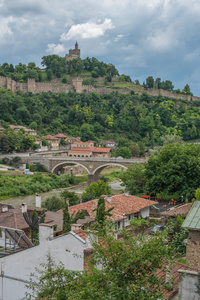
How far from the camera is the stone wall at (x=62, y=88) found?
292 ft

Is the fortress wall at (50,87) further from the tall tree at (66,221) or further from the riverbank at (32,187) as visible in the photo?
the tall tree at (66,221)

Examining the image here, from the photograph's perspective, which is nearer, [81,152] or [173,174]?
[173,174]

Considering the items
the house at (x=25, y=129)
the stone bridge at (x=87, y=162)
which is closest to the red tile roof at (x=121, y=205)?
the stone bridge at (x=87, y=162)

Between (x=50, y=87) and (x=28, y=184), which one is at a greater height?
(x=50, y=87)

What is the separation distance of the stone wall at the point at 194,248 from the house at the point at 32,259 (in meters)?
3.19

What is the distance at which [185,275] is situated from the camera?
22.9 ft

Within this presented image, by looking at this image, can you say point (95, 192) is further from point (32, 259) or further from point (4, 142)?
point (4, 142)

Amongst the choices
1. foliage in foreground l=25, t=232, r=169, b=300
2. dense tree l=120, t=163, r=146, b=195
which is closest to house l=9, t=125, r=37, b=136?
dense tree l=120, t=163, r=146, b=195

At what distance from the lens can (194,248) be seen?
794 cm

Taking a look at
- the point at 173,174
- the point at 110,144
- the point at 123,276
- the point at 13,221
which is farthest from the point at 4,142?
the point at 123,276

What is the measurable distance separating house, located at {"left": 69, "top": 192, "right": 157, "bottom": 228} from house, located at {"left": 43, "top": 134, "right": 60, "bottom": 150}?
48169 mm

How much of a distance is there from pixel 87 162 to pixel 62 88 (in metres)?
49.2

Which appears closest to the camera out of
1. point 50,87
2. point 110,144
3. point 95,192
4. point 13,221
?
point 13,221

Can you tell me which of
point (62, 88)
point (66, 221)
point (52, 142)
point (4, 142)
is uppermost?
point (62, 88)
